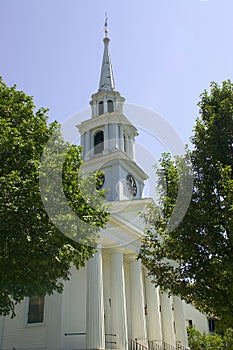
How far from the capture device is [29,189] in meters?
10.0

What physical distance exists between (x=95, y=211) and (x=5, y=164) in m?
3.41

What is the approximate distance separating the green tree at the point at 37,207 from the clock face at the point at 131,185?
1945cm

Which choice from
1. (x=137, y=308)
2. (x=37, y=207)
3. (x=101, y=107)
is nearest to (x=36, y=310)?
(x=137, y=308)

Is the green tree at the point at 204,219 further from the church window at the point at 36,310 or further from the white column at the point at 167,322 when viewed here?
the white column at the point at 167,322

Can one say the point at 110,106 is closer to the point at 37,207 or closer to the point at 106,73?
the point at 106,73

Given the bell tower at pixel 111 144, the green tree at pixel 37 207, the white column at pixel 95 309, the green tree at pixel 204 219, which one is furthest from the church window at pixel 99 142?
the green tree at pixel 204 219

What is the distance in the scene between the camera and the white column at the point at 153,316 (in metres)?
22.3

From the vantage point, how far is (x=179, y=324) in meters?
28.3

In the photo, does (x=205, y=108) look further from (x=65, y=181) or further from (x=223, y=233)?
(x=65, y=181)

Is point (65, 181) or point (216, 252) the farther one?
point (65, 181)

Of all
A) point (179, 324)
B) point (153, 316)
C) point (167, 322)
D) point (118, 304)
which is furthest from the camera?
point (179, 324)

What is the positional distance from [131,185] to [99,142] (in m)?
5.53


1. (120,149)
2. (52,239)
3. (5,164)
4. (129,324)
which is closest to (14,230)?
(52,239)

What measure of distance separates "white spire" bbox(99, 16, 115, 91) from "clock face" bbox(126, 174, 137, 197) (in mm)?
11271
